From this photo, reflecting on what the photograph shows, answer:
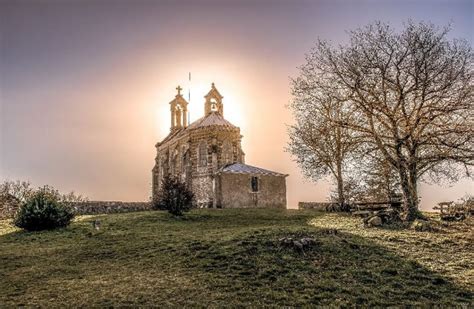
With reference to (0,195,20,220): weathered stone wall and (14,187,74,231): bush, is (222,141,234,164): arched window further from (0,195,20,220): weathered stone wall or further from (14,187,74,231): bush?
(14,187,74,231): bush

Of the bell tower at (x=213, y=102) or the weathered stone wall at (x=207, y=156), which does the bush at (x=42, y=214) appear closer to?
the weathered stone wall at (x=207, y=156)

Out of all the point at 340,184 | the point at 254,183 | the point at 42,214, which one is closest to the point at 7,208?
the point at 42,214

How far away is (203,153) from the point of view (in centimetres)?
4156

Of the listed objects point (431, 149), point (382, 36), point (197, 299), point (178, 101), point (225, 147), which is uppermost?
point (178, 101)

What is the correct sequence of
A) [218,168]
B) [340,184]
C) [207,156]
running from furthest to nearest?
[207,156]
[218,168]
[340,184]

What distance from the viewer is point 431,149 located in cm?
2298

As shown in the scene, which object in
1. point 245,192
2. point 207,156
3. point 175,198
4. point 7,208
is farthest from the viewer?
point 207,156

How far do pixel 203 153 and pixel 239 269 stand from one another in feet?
97.0

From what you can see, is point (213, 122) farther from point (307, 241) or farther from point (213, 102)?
point (307, 241)

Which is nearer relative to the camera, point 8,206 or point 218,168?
point 8,206

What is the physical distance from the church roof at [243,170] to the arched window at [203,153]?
2720 millimetres

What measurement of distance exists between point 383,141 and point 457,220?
5.41 metres

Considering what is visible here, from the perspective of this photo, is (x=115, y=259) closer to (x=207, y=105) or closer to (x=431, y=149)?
(x=431, y=149)

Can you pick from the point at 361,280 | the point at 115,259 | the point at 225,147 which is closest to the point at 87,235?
the point at 115,259
